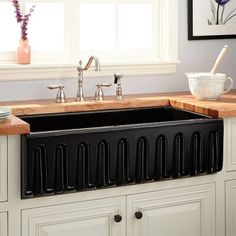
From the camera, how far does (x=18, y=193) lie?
204 centimetres

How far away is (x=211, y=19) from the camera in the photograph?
3.22 m

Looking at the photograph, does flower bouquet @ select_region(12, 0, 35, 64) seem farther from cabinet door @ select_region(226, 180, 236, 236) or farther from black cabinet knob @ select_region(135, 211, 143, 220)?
cabinet door @ select_region(226, 180, 236, 236)

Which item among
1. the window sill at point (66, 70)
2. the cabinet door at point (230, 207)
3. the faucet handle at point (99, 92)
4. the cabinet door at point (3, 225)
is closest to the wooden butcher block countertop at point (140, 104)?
the faucet handle at point (99, 92)

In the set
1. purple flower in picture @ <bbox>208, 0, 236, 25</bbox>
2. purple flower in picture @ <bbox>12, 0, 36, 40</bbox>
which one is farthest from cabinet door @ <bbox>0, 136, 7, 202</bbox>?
purple flower in picture @ <bbox>208, 0, 236, 25</bbox>

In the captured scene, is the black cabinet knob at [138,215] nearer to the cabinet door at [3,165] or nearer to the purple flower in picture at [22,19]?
the cabinet door at [3,165]

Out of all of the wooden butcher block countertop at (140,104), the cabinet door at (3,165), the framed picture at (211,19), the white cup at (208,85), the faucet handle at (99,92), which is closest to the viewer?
the cabinet door at (3,165)

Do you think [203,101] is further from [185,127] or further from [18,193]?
[18,193]

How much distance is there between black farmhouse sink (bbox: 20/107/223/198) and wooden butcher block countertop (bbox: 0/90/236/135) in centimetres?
7

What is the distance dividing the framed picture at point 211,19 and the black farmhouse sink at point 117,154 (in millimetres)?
854

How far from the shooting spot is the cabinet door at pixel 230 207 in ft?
8.13

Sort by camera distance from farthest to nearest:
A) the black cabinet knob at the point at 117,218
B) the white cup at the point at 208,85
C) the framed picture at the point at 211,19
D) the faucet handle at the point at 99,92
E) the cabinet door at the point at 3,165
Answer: the framed picture at the point at 211,19, the faucet handle at the point at 99,92, the white cup at the point at 208,85, the black cabinet knob at the point at 117,218, the cabinet door at the point at 3,165

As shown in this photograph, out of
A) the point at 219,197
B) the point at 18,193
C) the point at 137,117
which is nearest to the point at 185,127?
the point at 219,197

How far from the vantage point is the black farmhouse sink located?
2.02 m

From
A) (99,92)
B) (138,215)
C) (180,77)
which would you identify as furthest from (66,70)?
(138,215)
